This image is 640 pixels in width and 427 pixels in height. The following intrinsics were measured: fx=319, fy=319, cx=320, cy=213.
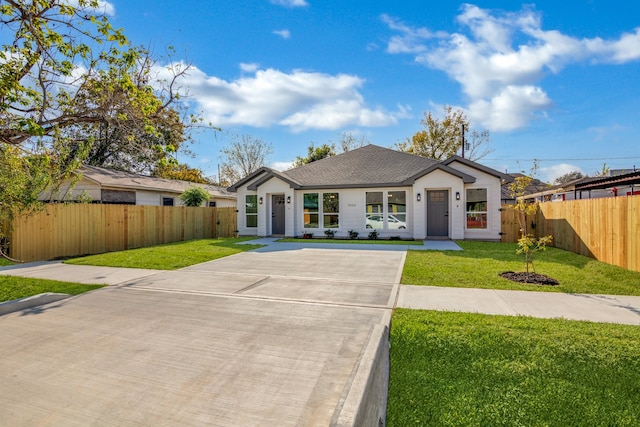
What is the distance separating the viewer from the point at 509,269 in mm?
7980

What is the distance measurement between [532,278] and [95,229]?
570 inches

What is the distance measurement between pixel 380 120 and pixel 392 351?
24.6 metres

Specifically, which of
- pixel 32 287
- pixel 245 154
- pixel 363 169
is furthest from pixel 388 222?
pixel 245 154

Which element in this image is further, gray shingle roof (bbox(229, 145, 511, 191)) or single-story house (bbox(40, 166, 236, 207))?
single-story house (bbox(40, 166, 236, 207))

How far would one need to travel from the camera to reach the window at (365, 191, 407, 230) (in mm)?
15875

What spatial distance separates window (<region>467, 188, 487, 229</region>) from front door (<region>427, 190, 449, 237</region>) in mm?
970

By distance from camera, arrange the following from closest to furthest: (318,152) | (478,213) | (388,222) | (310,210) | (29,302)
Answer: (29,302) < (478,213) < (388,222) < (310,210) < (318,152)

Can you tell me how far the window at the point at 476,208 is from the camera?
14.8 m

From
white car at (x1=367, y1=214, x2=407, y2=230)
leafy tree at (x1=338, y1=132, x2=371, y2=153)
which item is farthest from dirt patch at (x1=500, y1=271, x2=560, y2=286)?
leafy tree at (x1=338, y1=132, x2=371, y2=153)

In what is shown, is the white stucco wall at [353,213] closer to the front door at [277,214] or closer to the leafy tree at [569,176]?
the front door at [277,214]

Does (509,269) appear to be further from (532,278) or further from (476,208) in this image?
(476,208)

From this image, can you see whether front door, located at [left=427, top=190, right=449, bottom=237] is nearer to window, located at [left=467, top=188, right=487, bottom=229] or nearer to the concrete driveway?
window, located at [left=467, top=188, right=487, bottom=229]

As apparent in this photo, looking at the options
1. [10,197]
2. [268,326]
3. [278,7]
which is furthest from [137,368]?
[278,7]

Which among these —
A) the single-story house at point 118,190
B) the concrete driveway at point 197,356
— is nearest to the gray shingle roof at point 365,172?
the single-story house at point 118,190
